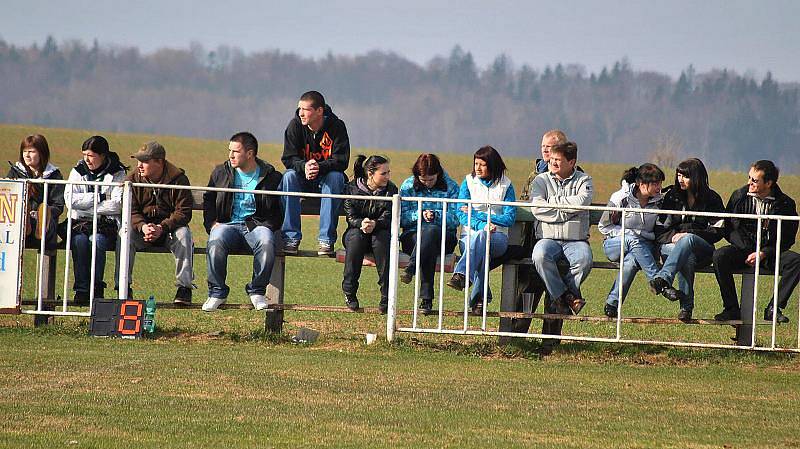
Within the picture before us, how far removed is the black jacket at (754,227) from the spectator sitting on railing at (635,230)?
2.17 feet

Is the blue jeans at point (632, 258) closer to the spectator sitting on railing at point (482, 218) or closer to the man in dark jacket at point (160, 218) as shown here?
the spectator sitting on railing at point (482, 218)

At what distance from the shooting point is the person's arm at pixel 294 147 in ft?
40.6

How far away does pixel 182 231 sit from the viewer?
38.5 ft

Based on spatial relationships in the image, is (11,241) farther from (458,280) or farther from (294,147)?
(458,280)

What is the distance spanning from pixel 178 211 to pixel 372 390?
11.8ft

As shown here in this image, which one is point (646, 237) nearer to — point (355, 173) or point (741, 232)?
point (741, 232)

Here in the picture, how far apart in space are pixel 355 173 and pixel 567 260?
221 centimetres

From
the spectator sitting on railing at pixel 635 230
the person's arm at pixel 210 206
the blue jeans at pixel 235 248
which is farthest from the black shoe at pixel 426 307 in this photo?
the person's arm at pixel 210 206

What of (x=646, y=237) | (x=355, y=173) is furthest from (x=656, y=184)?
(x=355, y=173)

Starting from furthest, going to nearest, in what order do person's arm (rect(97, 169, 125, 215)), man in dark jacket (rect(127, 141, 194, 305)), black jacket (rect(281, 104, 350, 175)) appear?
black jacket (rect(281, 104, 350, 175))
person's arm (rect(97, 169, 125, 215))
man in dark jacket (rect(127, 141, 194, 305))

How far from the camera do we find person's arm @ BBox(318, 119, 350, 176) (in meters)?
12.2

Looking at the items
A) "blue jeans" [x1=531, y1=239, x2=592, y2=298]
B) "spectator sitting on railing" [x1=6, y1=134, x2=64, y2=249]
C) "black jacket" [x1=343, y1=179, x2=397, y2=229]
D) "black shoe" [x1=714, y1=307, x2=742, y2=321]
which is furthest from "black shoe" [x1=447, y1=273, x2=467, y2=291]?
"spectator sitting on railing" [x1=6, y1=134, x2=64, y2=249]

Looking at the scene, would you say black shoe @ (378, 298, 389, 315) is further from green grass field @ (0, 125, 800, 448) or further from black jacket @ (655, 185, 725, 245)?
black jacket @ (655, 185, 725, 245)

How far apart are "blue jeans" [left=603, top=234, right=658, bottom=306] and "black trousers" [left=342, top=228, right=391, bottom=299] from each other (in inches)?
74.8
